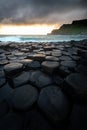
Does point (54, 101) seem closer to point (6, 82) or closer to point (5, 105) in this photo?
point (5, 105)

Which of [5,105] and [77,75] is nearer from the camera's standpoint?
[5,105]

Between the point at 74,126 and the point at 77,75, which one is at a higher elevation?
the point at 77,75

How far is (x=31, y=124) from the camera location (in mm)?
917

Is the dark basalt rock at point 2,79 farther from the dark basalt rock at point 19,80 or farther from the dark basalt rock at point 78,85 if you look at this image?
the dark basalt rock at point 78,85

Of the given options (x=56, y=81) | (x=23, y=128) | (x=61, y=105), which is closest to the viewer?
(x=23, y=128)

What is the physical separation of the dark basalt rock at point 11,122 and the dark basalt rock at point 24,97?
0.28 ft

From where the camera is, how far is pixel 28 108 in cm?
102

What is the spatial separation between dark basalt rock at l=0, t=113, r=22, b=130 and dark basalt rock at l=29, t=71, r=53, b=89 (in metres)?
0.42

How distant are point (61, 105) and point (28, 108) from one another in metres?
0.30

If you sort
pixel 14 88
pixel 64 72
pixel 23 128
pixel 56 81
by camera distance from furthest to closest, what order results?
pixel 64 72
pixel 56 81
pixel 14 88
pixel 23 128

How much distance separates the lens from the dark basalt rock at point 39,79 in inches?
52.2

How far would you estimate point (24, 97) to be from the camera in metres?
1.13

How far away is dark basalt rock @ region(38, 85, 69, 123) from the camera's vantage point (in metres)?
0.92

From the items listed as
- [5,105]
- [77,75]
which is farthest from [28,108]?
[77,75]
